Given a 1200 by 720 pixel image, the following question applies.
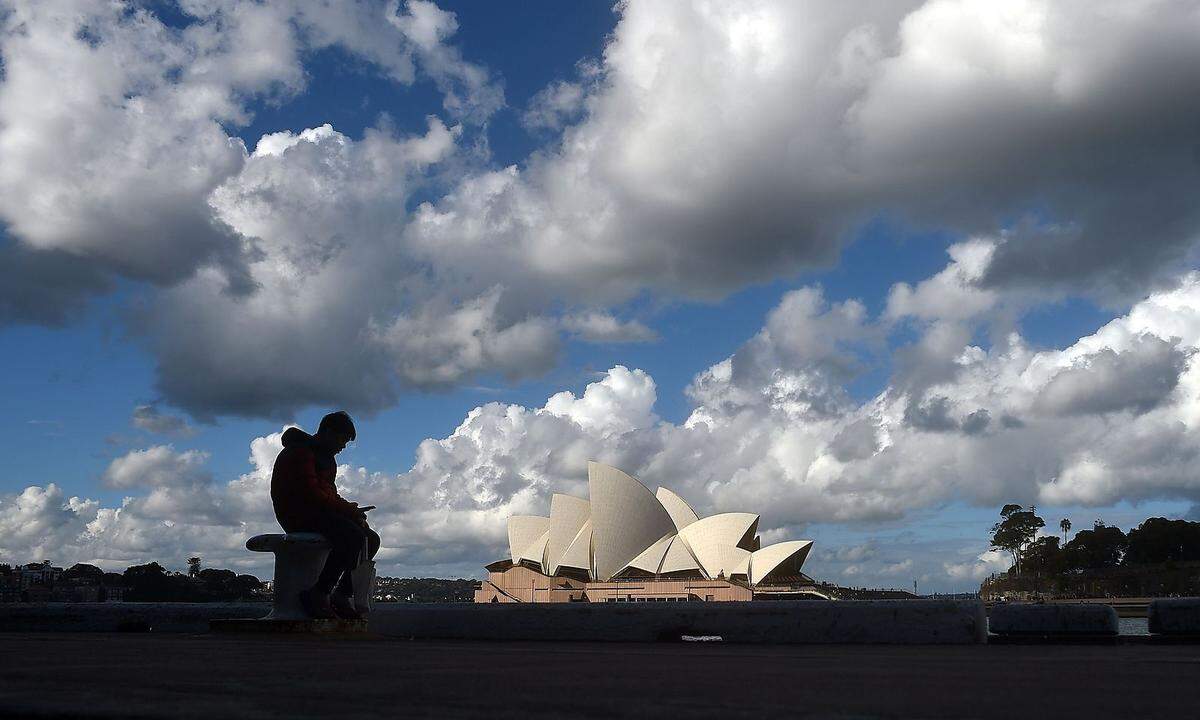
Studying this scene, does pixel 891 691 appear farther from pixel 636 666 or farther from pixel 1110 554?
pixel 1110 554

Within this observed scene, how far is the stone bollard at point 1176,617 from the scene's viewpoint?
8328mm

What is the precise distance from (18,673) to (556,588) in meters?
77.2

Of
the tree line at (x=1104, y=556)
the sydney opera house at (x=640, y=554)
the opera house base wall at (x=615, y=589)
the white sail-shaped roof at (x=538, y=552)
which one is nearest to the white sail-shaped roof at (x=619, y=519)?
the sydney opera house at (x=640, y=554)

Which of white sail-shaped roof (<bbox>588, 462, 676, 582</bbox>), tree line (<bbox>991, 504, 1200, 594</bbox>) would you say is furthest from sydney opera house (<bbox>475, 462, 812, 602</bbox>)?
tree line (<bbox>991, 504, 1200, 594</bbox>)

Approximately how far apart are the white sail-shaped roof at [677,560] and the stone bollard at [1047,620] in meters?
67.5

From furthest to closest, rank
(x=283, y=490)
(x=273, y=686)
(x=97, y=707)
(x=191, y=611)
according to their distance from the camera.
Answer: (x=191, y=611) < (x=283, y=490) < (x=273, y=686) < (x=97, y=707)

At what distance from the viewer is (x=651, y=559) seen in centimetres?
7438

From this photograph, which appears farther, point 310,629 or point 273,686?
point 310,629

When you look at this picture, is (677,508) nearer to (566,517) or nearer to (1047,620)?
(566,517)

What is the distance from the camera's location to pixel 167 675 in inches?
123

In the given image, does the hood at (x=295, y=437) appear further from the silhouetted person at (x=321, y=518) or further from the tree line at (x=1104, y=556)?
the tree line at (x=1104, y=556)

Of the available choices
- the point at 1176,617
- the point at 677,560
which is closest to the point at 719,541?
the point at 677,560

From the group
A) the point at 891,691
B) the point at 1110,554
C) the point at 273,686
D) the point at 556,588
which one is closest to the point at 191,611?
the point at 273,686

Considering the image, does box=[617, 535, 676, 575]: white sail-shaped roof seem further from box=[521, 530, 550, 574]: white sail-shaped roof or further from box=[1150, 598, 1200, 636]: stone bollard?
box=[1150, 598, 1200, 636]: stone bollard
